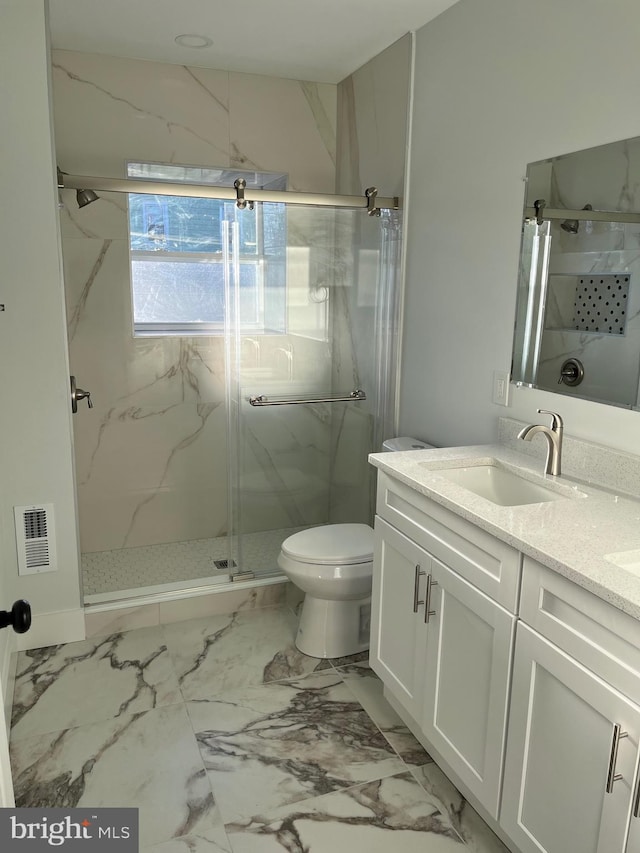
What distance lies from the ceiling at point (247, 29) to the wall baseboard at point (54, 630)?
2.44 metres

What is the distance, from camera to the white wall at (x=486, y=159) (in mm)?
1987

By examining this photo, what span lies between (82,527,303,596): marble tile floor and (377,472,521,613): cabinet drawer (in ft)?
3.52

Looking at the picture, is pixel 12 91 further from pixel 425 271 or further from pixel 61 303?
pixel 425 271

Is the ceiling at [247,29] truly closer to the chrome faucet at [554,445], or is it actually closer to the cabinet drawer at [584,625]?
the chrome faucet at [554,445]

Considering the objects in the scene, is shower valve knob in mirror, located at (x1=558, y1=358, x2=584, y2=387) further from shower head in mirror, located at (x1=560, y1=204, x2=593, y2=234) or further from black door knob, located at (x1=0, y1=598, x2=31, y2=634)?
black door knob, located at (x1=0, y1=598, x2=31, y2=634)

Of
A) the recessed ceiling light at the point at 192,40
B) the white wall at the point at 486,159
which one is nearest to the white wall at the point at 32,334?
the recessed ceiling light at the point at 192,40

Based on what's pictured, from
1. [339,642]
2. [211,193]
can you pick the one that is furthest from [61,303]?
[339,642]

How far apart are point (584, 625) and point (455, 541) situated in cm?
50

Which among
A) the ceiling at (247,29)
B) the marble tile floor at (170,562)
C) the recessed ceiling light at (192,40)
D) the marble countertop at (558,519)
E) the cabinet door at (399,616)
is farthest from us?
the marble tile floor at (170,562)

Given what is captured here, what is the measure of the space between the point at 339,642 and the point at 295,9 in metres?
2.52

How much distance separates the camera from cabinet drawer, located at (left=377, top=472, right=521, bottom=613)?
163cm

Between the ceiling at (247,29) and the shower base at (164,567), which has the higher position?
the ceiling at (247,29)

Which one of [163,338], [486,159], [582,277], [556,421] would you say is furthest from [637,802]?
[163,338]

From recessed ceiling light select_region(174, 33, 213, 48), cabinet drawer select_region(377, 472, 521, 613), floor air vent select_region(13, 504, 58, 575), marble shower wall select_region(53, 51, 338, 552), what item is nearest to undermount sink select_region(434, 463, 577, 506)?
cabinet drawer select_region(377, 472, 521, 613)
